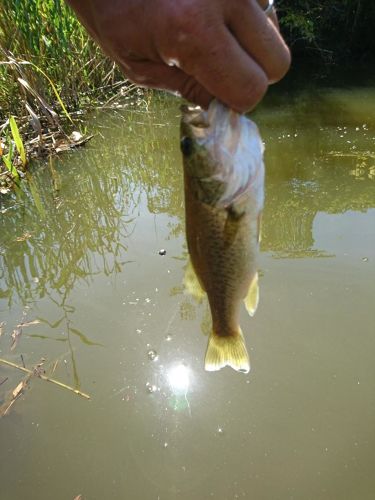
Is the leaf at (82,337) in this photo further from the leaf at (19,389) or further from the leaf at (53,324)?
the leaf at (19,389)

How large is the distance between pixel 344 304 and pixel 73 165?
337cm

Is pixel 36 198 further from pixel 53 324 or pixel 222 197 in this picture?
pixel 222 197

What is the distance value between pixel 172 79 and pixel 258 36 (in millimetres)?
311

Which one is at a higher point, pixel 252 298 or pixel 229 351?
pixel 252 298

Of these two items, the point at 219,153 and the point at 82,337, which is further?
the point at 82,337

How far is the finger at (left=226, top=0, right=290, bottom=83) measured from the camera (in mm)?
1059

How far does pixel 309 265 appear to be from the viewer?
3262mm

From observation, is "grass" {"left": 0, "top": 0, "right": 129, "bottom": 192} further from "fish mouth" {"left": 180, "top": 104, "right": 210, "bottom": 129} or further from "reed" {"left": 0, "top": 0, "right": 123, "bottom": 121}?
"fish mouth" {"left": 180, "top": 104, "right": 210, "bottom": 129}

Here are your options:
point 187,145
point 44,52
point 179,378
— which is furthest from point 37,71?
point 187,145

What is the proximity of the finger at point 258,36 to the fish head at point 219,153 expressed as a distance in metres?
0.21

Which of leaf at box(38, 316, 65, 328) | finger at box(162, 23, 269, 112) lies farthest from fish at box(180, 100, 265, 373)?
leaf at box(38, 316, 65, 328)

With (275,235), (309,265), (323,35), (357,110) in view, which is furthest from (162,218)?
(323,35)

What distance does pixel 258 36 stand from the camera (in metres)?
1.09

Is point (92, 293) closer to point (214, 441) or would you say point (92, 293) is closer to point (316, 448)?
point (214, 441)
